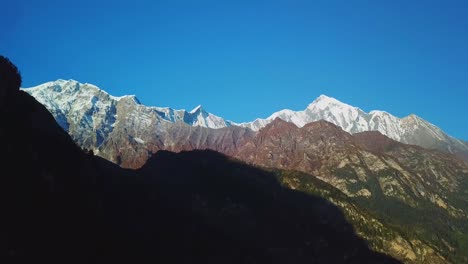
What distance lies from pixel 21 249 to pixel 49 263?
11.2 metres

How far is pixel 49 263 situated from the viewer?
198 meters

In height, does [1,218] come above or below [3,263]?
above

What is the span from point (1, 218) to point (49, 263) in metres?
21.7

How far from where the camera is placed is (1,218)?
7682 inches

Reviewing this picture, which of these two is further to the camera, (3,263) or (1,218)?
(1,218)

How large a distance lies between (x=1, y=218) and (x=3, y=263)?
778 inches

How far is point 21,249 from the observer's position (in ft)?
630

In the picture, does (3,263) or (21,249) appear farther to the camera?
(21,249)

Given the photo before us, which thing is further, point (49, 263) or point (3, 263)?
point (49, 263)
